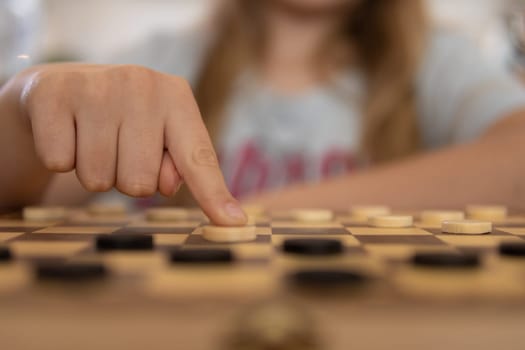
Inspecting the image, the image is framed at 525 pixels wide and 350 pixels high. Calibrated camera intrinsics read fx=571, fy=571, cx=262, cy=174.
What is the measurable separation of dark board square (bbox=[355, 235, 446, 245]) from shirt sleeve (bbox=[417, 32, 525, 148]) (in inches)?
41.4

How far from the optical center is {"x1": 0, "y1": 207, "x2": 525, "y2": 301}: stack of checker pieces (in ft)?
1.05

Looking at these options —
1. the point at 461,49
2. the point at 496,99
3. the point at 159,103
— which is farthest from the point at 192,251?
the point at 461,49

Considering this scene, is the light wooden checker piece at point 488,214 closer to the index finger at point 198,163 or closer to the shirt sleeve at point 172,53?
the index finger at point 198,163

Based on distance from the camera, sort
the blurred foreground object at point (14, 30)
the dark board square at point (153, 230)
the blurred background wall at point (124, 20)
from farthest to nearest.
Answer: the blurred background wall at point (124, 20) → the blurred foreground object at point (14, 30) → the dark board square at point (153, 230)

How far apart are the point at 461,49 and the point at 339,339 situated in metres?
1.73

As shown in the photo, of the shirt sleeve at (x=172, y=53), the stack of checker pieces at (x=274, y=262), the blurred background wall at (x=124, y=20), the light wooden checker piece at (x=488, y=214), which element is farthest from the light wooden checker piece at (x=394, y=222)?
the blurred background wall at (x=124, y=20)

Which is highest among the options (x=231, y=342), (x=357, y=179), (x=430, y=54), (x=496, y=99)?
(x=430, y=54)

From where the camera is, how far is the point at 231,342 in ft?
0.92

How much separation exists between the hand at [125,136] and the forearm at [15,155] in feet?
0.39

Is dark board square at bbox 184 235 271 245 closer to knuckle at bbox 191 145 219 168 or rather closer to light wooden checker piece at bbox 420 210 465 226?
knuckle at bbox 191 145 219 168

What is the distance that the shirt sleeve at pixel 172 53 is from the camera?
1855 millimetres

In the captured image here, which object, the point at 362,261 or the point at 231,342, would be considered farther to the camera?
the point at 362,261

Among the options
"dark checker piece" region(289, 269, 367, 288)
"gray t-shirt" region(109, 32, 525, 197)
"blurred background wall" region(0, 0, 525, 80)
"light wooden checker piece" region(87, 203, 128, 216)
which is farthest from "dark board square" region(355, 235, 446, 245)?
"blurred background wall" region(0, 0, 525, 80)

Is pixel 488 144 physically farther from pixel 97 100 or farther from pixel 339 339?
pixel 339 339
